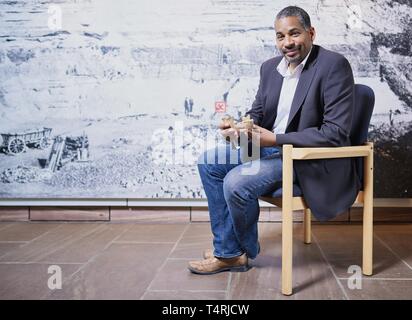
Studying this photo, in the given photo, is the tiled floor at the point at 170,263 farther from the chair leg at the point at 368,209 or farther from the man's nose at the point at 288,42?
the man's nose at the point at 288,42

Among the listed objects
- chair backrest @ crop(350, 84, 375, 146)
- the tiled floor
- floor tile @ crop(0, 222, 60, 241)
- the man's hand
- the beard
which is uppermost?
the beard

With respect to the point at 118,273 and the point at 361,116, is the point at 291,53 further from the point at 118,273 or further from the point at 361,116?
the point at 118,273

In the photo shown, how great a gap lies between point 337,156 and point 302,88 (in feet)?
1.03

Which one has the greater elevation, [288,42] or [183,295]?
[288,42]

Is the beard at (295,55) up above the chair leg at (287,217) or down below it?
above

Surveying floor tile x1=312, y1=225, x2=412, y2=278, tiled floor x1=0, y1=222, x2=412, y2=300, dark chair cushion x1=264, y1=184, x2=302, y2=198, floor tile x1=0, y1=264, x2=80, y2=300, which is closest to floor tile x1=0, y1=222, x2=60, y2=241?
tiled floor x1=0, y1=222, x2=412, y2=300

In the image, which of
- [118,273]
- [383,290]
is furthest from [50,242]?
[383,290]

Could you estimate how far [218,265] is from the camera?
2.00m

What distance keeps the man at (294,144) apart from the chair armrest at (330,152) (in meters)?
0.03

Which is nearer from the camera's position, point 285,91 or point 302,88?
point 302,88

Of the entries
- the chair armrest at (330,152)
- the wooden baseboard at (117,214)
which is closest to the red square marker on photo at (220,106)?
the wooden baseboard at (117,214)

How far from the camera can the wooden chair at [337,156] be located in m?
1.70

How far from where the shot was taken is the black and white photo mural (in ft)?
8.95

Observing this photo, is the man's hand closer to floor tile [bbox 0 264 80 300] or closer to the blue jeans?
the blue jeans
